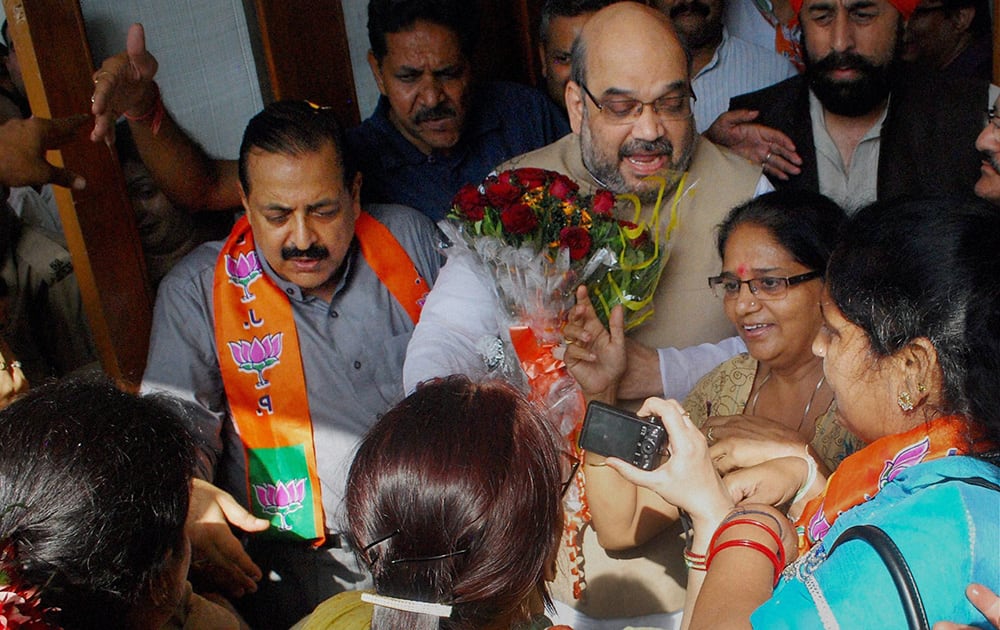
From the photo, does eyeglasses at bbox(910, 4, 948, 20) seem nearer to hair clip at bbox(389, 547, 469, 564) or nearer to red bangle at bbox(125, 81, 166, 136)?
red bangle at bbox(125, 81, 166, 136)

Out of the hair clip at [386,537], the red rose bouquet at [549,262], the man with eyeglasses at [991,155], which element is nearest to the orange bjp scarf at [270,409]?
the red rose bouquet at [549,262]

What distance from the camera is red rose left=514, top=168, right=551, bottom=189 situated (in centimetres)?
221

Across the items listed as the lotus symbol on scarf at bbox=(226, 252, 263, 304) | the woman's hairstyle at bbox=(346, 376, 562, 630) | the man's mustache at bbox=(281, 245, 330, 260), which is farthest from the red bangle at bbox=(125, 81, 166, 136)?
the woman's hairstyle at bbox=(346, 376, 562, 630)

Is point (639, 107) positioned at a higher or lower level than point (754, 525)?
higher

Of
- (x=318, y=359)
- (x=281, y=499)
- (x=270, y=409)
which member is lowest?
(x=281, y=499)

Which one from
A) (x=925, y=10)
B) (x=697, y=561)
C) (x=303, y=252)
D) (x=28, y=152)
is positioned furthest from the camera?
(x=925, y=10)

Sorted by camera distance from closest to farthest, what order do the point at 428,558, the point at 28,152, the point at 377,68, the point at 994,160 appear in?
1. the point at 428,558
2. the point at 28,152
3. the point at 994,160
4. the point at 377,68

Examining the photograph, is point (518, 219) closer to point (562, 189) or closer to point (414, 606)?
point (562, 189)

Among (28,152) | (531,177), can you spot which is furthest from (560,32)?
(28,152)

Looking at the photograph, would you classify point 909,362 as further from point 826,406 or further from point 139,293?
point 139,293

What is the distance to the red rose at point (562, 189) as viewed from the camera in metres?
2.15

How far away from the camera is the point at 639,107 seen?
2.36m

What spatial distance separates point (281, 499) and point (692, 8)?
253 cm

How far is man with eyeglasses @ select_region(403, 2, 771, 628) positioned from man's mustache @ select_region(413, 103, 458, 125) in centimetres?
63
